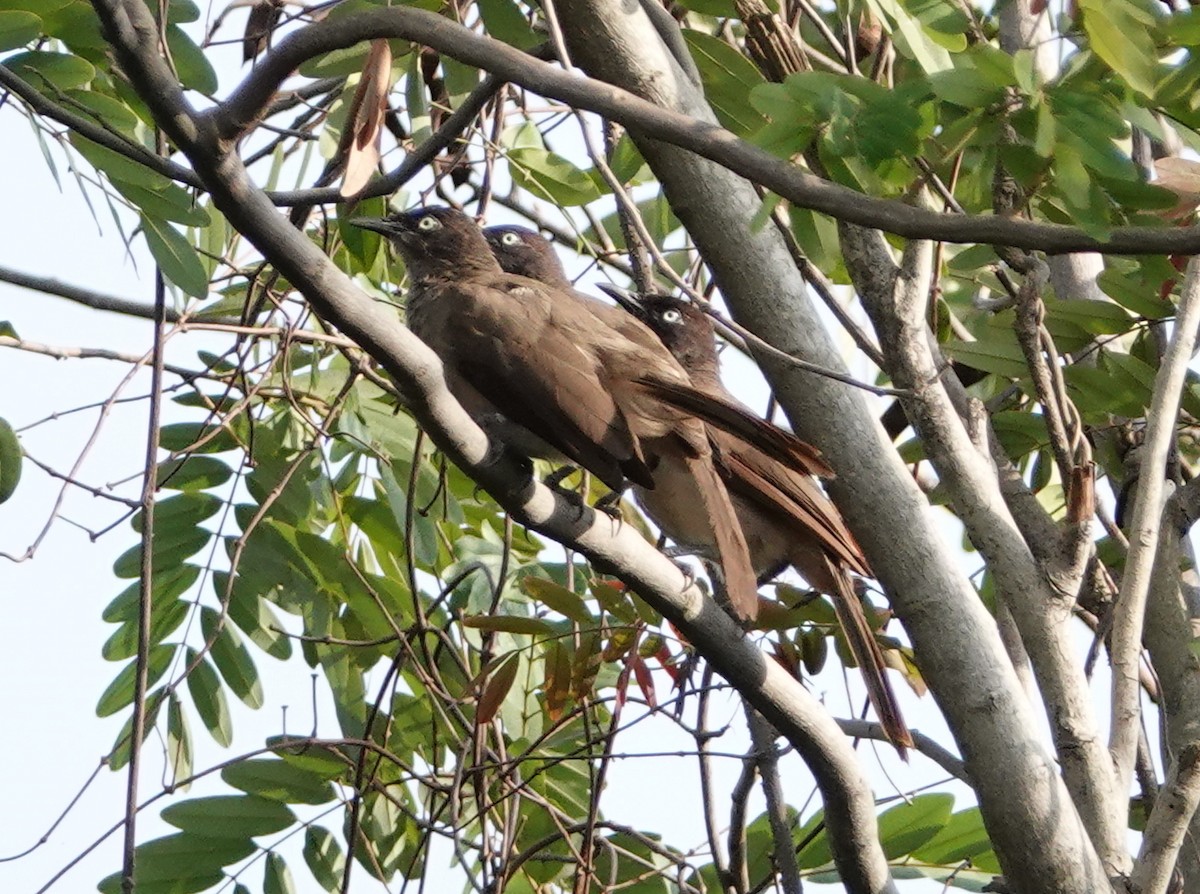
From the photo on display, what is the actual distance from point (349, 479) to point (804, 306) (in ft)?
6.13

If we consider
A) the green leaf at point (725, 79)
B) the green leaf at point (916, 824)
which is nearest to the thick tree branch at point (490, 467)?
the green leaf at point (916, 824)

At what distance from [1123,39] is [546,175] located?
2342 mm

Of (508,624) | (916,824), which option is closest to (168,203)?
(508,624)

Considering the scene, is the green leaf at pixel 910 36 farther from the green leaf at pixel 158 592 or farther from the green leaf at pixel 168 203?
Result: the green leaf at pixel 158 592

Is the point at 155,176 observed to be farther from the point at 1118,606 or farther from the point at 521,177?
the point at 1118,606

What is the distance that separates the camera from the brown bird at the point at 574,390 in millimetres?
4137

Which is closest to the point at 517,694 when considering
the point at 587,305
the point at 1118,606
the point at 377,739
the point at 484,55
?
the point at 377,739

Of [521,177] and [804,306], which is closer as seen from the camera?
[804,306]

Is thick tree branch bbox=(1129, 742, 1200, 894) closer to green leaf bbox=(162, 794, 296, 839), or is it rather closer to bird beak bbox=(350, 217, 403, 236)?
green leaf bbox=(162, 794, 296, 839)

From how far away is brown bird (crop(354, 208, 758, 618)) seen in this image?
4.14 meters

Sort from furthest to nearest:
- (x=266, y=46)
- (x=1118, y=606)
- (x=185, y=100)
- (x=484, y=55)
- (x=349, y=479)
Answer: (x=349, y=479)
(x=266, y=46)
(x=1118, y=606)
(x=484, y=55)
(x=185, y=100)

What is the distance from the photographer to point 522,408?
426 centimetres

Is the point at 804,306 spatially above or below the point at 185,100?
above

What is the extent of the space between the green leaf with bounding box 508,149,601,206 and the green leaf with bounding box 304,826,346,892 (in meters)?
2.15
